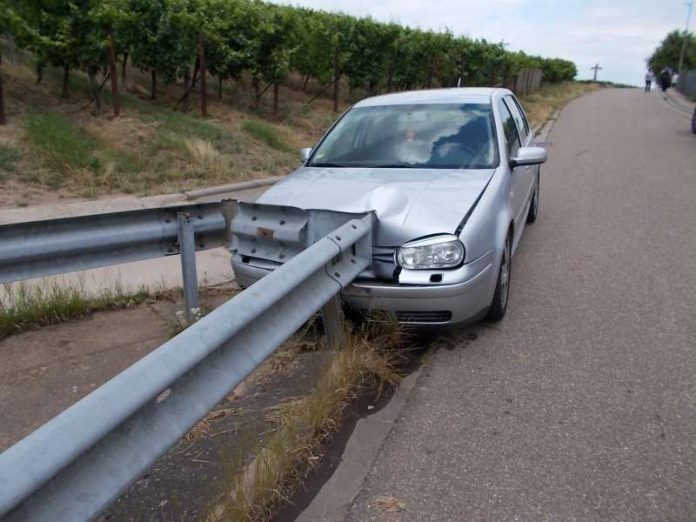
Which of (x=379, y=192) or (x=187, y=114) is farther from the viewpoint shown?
(x=187, y=114)

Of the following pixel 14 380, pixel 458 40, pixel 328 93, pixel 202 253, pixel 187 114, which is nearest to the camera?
pixel 14 380

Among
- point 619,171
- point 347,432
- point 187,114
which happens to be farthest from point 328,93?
point 347,432

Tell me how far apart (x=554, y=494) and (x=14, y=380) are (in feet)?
10.4

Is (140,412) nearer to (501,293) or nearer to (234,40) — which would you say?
(501,293)

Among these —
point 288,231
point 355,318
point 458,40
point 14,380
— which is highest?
point 458,40

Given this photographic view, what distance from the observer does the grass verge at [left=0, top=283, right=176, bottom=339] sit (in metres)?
4.34

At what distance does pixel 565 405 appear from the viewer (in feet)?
11.0

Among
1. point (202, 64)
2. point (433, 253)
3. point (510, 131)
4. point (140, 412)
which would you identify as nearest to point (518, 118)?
point (510, 131)

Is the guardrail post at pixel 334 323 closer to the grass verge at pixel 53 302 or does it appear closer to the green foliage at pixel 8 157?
the grass verge at pixel 53 302

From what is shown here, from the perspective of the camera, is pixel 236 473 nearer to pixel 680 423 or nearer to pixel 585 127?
pixel 680 423

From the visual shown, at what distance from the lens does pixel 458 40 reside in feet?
86.4

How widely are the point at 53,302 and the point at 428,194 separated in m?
2.91

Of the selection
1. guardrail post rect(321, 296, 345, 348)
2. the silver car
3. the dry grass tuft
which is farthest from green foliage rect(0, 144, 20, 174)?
the dry grass tuft

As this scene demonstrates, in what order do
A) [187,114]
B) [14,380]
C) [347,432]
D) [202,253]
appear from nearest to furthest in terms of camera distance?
[347,432]
[14,380]
[202,253]
[187,114]
